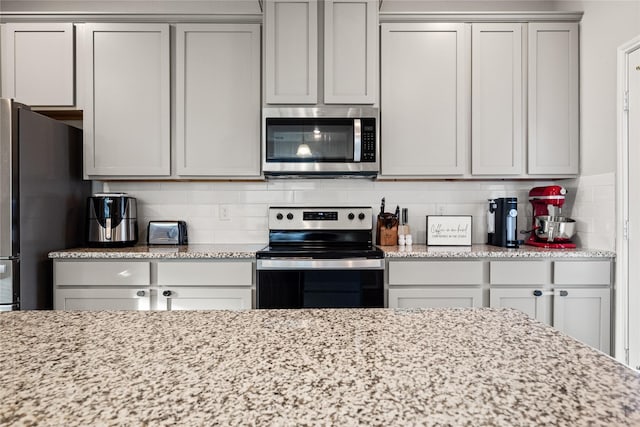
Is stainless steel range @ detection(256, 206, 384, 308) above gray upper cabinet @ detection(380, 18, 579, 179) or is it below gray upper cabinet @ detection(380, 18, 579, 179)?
below

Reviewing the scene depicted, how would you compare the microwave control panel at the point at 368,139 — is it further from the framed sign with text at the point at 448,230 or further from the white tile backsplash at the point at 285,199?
the framed sign with text at the point at 448,230

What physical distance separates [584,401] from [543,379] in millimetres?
62

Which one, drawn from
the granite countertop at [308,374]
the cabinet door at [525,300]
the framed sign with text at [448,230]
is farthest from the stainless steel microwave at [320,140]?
the granite countertop at [308,374]

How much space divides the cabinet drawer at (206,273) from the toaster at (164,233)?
49 centimetres

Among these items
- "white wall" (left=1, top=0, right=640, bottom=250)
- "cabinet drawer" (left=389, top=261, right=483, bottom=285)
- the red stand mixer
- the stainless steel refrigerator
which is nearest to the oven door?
"cabinet drawer" (left=389, top=261, right=483, bottom=285)

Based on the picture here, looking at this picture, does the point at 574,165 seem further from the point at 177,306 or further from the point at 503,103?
the point at 177,306

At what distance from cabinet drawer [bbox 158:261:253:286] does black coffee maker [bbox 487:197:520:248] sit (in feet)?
5.56

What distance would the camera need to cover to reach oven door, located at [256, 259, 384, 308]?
221 cm

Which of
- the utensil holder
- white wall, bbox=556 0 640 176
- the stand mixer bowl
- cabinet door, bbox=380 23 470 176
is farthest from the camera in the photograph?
the utensil holder

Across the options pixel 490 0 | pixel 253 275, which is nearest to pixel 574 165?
pixel 490 0

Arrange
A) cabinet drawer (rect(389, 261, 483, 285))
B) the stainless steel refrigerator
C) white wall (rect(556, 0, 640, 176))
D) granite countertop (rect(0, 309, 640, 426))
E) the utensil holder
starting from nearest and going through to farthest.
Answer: granite countertop (rect(0, 309, 640, 426)) < the stainless steel refrigerator < white wall (rect(556, 0, 640, 176)) < cabinet drawer (rect(389, 261, 483, 285)) < the utensil holder

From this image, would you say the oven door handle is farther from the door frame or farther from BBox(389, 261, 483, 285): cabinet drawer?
the door frame

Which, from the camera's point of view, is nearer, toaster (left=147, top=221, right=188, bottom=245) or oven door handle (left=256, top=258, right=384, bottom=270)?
oven door handle (left=256, top=258, right=384, bottom=270)

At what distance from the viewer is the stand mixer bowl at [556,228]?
A: 2.44 metres
